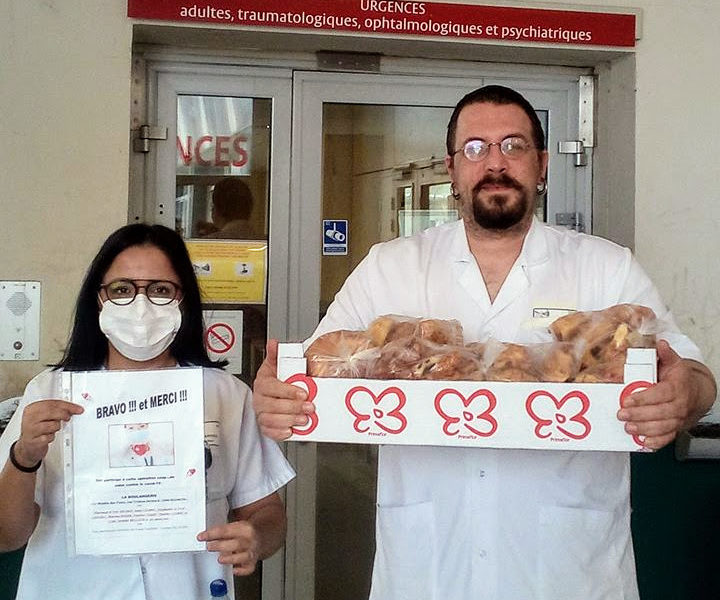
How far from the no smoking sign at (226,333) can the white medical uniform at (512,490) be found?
4.15 ft

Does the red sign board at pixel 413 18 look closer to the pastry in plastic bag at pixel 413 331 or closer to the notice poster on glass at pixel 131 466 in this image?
the pastry in plastic bag at pixel 413 331

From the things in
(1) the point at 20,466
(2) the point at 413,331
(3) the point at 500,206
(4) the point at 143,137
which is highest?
(4) the point at 143,137

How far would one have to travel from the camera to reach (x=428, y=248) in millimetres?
2094

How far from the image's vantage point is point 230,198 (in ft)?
10.5

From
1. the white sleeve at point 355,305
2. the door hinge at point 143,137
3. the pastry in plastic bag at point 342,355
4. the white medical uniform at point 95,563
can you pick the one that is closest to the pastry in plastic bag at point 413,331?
the pastry in plastic bag at point 342,355

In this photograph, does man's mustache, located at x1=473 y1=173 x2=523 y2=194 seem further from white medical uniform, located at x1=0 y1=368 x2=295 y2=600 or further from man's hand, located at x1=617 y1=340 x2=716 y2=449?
white medical uniform, located at x1=0 y1=368 x2=295 y2=600

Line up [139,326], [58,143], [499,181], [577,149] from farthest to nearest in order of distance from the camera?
[577,149] < [58,143] < [499,181] < [139,326]

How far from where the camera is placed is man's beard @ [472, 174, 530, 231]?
1.90 metres

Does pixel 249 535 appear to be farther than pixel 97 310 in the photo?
No

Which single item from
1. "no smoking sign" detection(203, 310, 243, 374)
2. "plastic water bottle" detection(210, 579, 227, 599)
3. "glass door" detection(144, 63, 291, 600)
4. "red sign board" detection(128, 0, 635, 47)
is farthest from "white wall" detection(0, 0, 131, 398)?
"plastic water bottle" detection(210, 579, 227, 599)

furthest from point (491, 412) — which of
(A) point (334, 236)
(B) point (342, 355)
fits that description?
(A) point (334, 236)

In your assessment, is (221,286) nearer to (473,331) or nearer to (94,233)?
(94,233)

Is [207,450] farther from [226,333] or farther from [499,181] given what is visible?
[226,333]

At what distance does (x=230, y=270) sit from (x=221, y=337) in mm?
257
